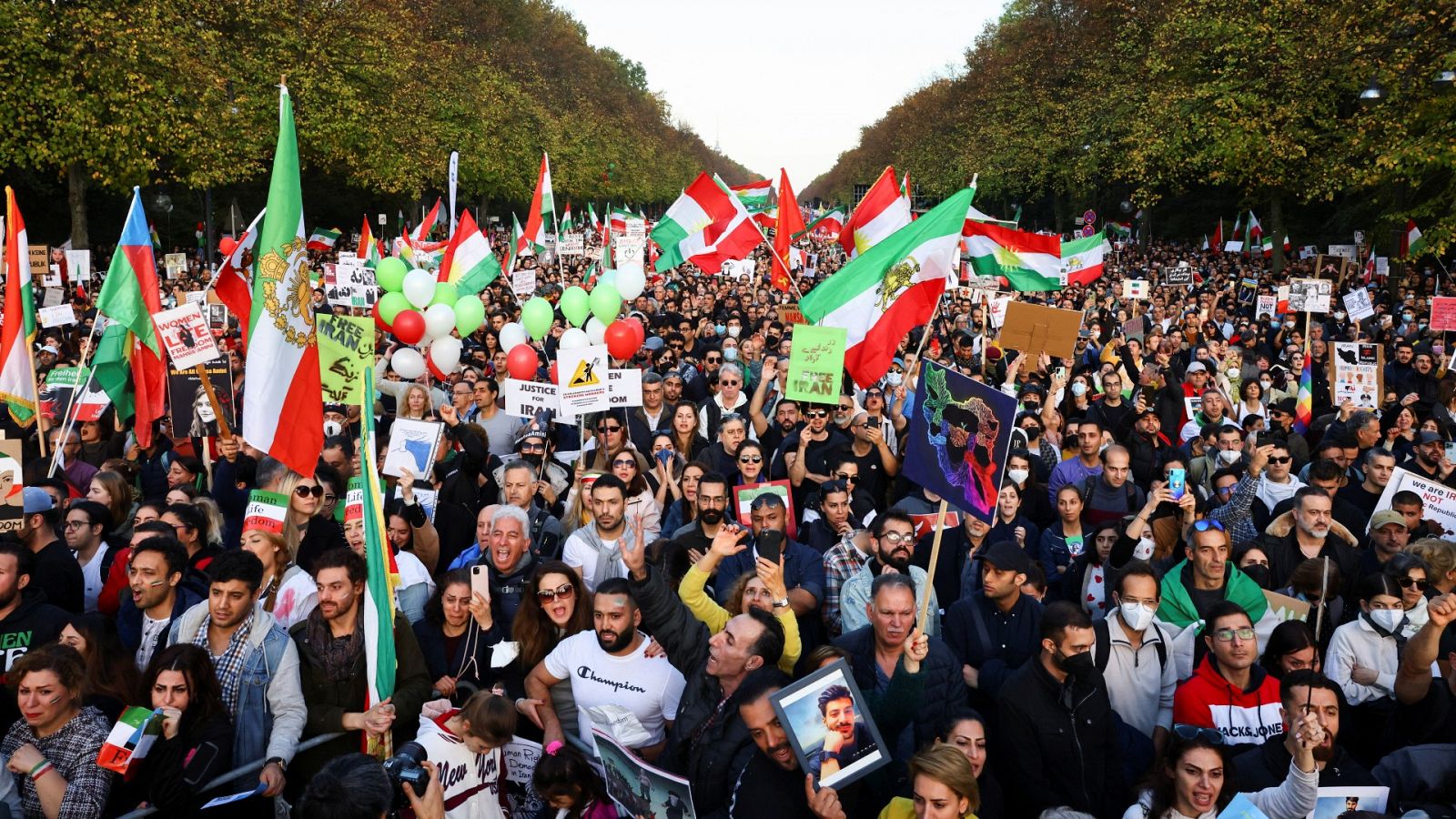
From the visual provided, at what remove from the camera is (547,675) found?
471cm

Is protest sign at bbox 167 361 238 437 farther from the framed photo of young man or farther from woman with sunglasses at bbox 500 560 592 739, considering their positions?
the framed photo of young man

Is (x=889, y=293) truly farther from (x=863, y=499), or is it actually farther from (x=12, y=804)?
(x=12, y=804)

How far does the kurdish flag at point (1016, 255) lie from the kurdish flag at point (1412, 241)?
457 inches

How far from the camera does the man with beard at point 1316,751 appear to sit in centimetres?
402

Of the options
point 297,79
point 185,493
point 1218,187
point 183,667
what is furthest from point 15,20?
point 1218,187

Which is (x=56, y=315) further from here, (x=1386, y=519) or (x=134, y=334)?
(x=1386, y=519)

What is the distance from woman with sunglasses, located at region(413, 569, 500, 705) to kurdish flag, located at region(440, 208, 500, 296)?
8.29m

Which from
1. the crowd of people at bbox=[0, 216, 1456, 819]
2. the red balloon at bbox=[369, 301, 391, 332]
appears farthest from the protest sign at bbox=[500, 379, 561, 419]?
the red balloon at bbox=[369, 301, 391, 332]

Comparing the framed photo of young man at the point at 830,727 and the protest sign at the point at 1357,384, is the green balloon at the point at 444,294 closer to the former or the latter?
the framed photo of young man at the point at 830,727

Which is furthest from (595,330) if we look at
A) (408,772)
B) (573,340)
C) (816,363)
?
(408,772)

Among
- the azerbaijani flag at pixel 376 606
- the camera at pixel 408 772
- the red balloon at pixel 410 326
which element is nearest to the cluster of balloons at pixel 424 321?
the red balloon at pixel 410 326

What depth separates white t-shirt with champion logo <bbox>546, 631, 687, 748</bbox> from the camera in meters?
4.48

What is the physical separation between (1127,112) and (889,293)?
31.0 m

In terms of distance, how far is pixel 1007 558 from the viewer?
202 inches
